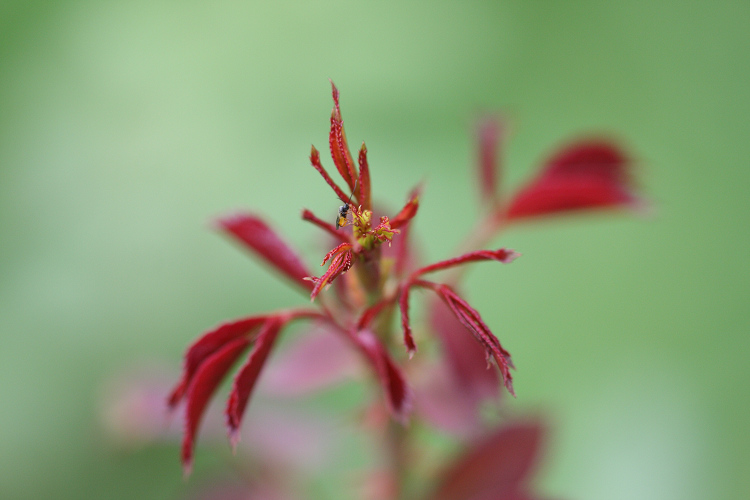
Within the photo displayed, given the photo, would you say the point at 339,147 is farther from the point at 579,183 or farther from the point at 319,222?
the point at 579,183

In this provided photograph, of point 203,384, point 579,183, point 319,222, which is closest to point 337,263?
point 319,222

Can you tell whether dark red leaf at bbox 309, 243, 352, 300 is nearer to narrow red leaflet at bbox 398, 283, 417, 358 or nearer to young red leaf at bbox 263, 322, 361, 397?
narrow red leaflet at bbox 398, 283, 417, 358

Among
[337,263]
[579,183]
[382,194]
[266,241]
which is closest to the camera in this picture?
[337,263]

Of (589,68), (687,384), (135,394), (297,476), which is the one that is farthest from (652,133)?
(135,394)

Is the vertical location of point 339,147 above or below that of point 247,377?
above

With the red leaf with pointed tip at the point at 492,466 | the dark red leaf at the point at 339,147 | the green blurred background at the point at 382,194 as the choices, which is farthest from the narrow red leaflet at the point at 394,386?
the green blurred background at the point at 382,194

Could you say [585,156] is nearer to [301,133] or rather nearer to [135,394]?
[135,394]

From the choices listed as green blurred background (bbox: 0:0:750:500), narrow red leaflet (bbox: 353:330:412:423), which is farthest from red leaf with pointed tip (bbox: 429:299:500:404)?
green blurred background (bbox: 0:0:750:500)
